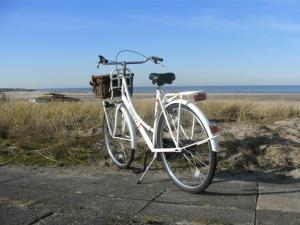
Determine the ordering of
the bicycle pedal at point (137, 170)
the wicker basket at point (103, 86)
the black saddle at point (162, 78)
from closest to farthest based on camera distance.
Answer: the black saddle at point (162, 78), the bicycle pedal at point (137, 170), the wicker basket at point (103, 86)

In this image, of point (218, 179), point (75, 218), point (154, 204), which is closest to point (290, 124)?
point (218, 179)

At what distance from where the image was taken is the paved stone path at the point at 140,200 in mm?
4332

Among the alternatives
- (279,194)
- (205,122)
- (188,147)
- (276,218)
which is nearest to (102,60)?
(188,147)

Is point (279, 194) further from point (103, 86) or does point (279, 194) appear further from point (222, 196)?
point (103, 86)

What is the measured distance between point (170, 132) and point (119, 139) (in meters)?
1.57

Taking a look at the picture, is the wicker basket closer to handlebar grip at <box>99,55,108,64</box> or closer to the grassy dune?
handlebar grip at <box>99,55,108,64</box>

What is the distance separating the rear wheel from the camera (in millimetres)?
6605

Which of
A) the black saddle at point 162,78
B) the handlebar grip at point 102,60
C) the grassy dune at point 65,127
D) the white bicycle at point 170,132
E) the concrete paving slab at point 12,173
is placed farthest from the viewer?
the grassy dune at point 65,127

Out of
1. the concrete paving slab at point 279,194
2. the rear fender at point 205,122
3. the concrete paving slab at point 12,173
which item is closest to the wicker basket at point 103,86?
the concrete paving slab at point 12,173

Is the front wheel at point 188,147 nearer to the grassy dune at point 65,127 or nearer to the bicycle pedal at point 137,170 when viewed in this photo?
the bicycle pedal at point 137,170

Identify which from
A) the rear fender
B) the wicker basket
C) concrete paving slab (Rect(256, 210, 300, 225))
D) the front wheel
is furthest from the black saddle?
concrete paving slab (Rect(256, 210, 300, 225))

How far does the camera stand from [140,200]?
495 cm

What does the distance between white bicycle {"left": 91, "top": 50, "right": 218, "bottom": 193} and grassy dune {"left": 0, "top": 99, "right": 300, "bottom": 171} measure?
2.35 ft

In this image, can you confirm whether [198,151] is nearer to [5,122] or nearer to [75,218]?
[75,218]
